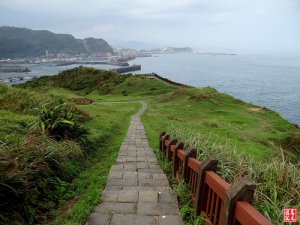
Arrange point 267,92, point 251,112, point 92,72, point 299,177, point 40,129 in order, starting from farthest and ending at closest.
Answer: point 267,92 → point 92,72 → point 251,112 → point 40,129 → point 299,177

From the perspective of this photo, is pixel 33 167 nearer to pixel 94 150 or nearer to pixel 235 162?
pixel 235 162

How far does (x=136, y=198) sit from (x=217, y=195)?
1728 mm

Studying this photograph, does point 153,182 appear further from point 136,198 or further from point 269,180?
point 269,180

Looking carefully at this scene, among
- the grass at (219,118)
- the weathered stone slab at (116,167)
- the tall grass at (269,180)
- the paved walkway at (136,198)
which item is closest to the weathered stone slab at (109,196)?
the paved walkway at (136,198)

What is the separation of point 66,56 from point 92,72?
15417 centimetres

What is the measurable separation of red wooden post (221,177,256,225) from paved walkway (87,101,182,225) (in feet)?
3.90

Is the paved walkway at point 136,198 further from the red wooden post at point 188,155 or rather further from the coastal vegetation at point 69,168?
the red wooden post at point 188,155

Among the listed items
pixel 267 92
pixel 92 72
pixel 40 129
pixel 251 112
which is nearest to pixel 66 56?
pixel 92 72

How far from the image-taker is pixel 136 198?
14.1ft

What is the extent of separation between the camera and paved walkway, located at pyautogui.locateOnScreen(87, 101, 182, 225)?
3.62 meters

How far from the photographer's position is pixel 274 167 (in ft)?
11.9

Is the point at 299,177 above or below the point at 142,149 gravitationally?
above

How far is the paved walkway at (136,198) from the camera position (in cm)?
362

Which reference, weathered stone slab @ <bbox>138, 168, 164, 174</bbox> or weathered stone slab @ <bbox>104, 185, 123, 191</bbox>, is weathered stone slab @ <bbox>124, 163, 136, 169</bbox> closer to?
weathered stone slab @ <bbox>138, 168, 164, 174</bbox>
